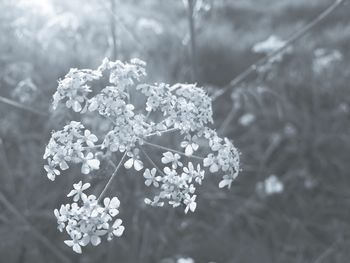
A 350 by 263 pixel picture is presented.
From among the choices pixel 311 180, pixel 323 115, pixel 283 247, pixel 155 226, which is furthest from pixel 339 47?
pixel 155 226

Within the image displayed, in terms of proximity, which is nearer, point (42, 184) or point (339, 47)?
point (42, 184)

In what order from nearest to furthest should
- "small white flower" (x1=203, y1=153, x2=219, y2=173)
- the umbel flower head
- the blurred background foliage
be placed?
the umbel flower head
"small white flower" (x1=203, y1=153, x2=219, y2=173)
the blurred background foliage

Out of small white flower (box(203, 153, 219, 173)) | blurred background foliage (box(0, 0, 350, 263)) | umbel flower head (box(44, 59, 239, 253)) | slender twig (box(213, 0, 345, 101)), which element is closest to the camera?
umbel flower head (box(44, 59, 239, 253))

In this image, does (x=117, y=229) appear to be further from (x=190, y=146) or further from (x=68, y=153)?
(x=190, y=146)

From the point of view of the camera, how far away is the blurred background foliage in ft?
14.2

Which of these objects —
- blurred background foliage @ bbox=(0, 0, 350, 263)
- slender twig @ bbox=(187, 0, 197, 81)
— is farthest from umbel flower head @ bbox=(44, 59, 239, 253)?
slender twig @ bbox=(187, 0, 197, 81)

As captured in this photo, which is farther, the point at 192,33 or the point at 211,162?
the point at 192,33

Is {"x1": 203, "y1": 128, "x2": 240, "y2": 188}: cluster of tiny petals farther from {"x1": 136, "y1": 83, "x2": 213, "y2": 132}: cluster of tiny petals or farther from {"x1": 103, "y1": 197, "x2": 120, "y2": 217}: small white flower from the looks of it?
{"x1": 103, "y1": 197, "x2": 120, "y2": 217}: small white flower

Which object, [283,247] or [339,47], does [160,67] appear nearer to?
[283,247]

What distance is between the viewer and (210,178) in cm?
522

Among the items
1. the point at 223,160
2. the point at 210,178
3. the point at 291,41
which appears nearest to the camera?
the point at 223,160

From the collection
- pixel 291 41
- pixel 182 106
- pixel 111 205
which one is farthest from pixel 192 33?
pixel 111 205

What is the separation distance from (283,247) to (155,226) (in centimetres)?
119

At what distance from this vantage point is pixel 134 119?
2664mm
